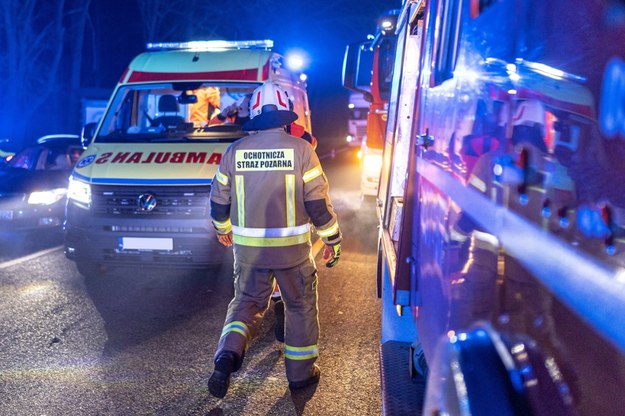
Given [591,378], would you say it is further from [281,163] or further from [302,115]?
[302,115]

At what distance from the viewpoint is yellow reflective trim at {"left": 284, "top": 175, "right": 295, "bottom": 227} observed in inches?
153

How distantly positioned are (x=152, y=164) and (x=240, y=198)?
240 cm

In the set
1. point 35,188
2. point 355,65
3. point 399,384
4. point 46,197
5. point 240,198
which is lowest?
point 46,197

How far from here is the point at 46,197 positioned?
340 inches

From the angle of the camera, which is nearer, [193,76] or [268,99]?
[268,99]

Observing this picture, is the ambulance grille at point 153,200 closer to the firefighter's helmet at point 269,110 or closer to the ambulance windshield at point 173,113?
the ambulance windshield at point 173,113

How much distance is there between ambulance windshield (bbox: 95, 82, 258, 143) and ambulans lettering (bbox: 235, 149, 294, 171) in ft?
8.66

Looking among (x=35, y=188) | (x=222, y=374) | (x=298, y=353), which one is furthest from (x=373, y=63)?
(x=35, y=188)

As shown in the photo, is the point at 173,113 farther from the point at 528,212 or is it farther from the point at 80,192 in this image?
the point at 528,212

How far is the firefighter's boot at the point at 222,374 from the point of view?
144 inches

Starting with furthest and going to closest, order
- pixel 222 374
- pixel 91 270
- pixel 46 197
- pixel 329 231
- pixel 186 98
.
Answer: pixel 46 197
pixel 186 98
pixel 91 270
pixel 329 231
pixel 222 374

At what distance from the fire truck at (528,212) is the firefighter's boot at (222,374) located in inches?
63.8

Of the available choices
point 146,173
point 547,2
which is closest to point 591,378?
point 547,2

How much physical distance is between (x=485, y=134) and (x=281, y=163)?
220 centimetres
